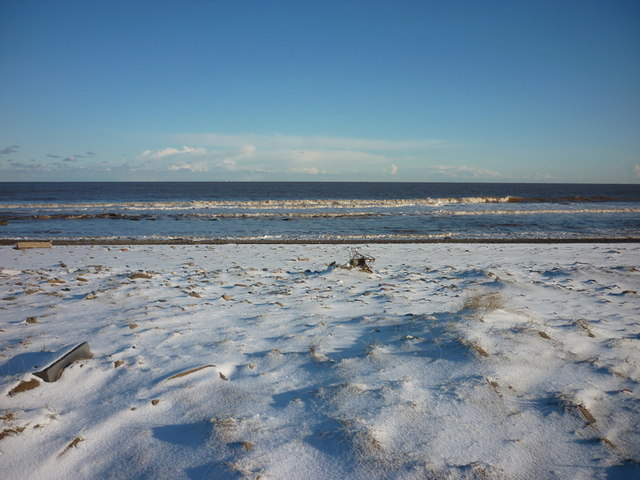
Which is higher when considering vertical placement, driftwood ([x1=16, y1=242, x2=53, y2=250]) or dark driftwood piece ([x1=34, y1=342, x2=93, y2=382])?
dark driftwood piece ([x1=34, y1=342, x2=93, y2=382])

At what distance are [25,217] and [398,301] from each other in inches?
1126

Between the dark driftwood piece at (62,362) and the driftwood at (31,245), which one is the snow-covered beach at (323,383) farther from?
the driftwood at (31,245)

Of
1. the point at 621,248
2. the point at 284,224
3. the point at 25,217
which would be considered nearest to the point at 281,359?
the point at 621,248

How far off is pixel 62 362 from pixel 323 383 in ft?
7.68

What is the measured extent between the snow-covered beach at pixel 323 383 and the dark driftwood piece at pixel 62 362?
0.07m

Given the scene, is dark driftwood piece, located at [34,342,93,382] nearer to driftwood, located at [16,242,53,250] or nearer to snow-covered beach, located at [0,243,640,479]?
snow-covered beach, located at [0,243,640,479]

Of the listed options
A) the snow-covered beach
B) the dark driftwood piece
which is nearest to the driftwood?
the snow-covered beach

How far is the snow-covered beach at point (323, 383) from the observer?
7.66 ft

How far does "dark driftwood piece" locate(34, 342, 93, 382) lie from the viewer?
315 centimetres

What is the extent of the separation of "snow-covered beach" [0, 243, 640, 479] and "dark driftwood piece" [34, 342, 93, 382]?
0.21 ft

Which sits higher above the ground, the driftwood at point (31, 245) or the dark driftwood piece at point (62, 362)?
the dark driftwood piece at point (62, 362)

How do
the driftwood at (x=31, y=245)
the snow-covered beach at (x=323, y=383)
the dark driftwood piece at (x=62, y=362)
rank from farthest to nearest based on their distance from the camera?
the driftwood at (x=31, y=245) → the dark driftwood piece at (x=62, y=362) → the snow-covered beach at (x=323, y=383)

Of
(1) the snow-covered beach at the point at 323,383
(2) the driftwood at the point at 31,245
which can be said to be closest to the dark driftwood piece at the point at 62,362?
(1) the snow-covered beach at the point at 323,383

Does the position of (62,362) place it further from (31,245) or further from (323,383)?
(31,245)
